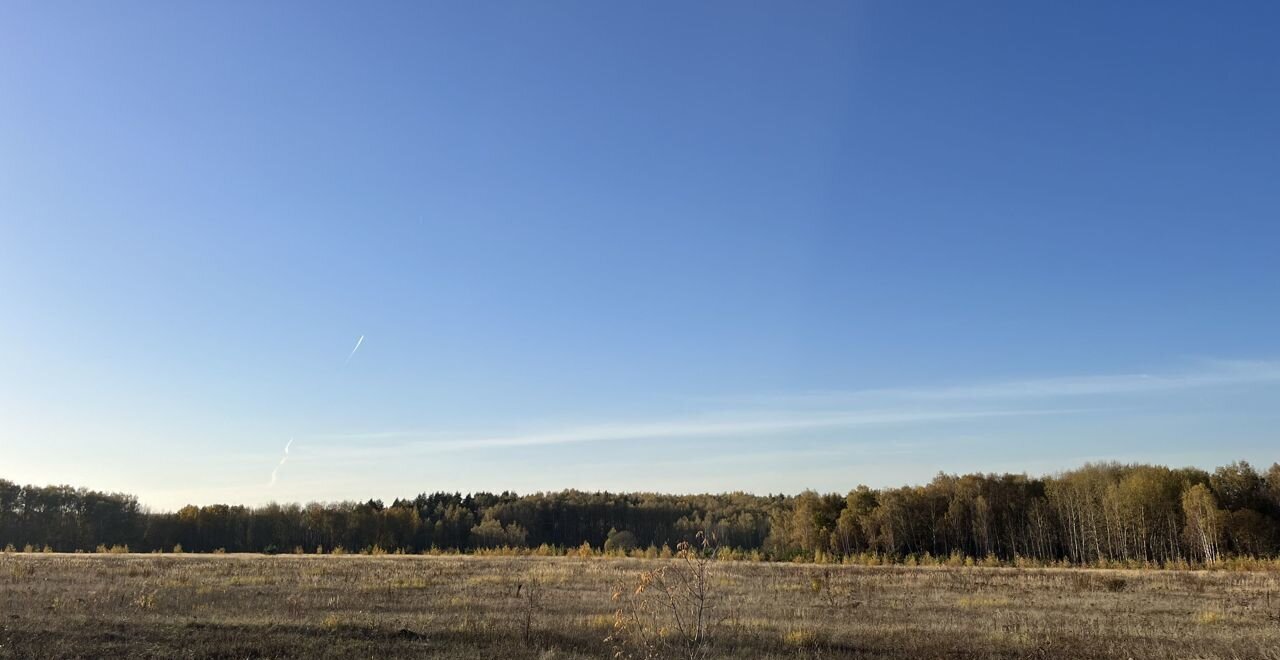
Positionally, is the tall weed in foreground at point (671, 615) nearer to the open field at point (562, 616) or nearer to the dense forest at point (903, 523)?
the open field at point (562, 616)

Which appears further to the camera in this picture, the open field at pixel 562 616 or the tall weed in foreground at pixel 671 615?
the open field at pixel 562 616

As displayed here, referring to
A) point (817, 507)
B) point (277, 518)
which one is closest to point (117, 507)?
point (277, 518)

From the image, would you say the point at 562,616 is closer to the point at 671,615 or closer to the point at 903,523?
the point at 671,615

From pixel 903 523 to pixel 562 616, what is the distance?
7077 cm

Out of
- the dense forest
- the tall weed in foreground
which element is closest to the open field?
the tall weed in foreground

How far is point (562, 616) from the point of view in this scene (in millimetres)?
21375

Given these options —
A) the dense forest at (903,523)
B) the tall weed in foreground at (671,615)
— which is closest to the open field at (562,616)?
the tall weed in foreground at (671,615)

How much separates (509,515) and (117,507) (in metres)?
51.5

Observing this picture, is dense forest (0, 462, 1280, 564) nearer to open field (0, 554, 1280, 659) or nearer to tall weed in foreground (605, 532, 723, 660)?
open field (0, 554, 1280, 659)

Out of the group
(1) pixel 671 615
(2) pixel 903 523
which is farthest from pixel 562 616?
(2) pixel 903 523

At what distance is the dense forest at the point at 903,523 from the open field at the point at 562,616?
91.9 feet

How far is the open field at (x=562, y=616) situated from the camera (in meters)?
15.0

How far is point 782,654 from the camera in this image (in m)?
15.7

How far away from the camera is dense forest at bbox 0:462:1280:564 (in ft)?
231
